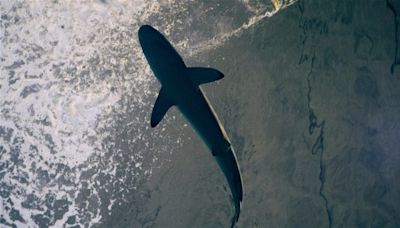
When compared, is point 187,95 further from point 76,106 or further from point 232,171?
point 76,106

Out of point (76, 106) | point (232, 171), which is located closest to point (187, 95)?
point (232, 171)

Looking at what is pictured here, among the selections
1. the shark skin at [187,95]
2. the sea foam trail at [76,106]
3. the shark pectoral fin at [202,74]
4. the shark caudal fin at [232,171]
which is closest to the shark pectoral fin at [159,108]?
the shark skin at [187,95]

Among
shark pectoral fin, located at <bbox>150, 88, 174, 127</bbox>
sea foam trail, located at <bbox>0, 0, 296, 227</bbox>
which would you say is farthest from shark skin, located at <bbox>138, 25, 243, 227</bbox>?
sea foam trail, located at <bbox>0, 0, 296, 227</bbox>

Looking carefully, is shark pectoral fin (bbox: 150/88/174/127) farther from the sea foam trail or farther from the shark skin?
the sea foam trail

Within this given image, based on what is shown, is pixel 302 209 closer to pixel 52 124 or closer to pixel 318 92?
pixel 318 92

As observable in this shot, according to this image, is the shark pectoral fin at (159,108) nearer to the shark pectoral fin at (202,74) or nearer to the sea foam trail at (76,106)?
the shark pectoral fin at (202,74)

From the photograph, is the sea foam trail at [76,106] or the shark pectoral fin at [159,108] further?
the sea foam trail at [76,106]

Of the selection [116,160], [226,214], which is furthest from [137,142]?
[226,214]

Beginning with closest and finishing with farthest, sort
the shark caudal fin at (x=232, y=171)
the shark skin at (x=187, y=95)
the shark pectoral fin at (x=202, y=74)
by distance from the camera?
the shark skin at (x=187, y=95), the shark pectoral fin at (x=202, y=74), the shark caudal fin at (x=232, y=171)
